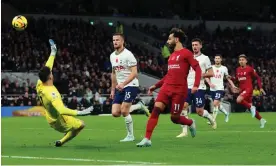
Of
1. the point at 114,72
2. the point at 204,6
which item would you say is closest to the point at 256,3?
the point at 204,6

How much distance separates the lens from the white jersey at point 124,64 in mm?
17656

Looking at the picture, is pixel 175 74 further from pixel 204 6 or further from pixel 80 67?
pixel 204 6

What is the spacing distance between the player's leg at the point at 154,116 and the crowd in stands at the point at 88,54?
25419mm

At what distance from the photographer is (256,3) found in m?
66.1

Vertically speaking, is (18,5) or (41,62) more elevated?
(18,5)

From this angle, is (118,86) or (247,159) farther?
(118,86)

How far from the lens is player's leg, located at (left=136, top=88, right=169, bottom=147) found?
15109mm

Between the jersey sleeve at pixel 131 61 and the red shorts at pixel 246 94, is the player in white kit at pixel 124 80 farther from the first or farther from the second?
the red shorts at pixel 246 94

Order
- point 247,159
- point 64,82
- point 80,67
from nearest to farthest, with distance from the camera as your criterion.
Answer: point 247,159
point 64,82
point 80,67

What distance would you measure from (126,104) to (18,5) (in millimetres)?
40290

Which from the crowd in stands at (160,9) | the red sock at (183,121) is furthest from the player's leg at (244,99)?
the crowd in stands at (160,9)

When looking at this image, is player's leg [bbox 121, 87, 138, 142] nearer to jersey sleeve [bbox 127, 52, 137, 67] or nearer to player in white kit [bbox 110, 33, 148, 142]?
player in white kit [bbox 110, 33, 148, 142]

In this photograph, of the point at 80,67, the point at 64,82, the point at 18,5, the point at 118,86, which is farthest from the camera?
the point at 18,5

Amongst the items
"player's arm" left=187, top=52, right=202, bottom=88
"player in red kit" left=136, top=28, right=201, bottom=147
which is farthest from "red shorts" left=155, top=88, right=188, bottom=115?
"player's arm" left=187, top=52, right=202, bottom=88
